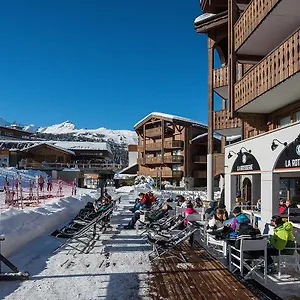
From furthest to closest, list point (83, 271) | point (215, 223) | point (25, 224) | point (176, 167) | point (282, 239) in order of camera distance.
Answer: point (176, 167)
point (25, 224)
point (215, 223)
point (83, 271)
point (282, 239)

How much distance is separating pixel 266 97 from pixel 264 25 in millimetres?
2030

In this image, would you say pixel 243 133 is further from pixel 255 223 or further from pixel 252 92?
pixel 255 223

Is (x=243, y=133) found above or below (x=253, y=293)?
above

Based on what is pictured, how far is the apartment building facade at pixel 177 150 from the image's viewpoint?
42.5m

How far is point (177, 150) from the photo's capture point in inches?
1737

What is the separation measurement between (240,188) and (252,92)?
849cm

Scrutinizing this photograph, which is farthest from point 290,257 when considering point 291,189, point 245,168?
point 291,189

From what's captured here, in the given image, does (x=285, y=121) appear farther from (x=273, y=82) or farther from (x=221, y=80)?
(x=221, y=80)

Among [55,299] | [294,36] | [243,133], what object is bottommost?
[55,299]

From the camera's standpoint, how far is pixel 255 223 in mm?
10078

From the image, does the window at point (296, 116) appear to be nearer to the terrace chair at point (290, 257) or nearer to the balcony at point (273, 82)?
the balcony at point (273, 82)

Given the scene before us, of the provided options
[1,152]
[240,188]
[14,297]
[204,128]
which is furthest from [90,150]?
[14,297]

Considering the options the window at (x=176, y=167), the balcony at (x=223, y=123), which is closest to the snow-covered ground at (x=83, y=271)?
the balcony at (x=223, y=123)

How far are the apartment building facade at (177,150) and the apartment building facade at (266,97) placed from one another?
26.9 m
